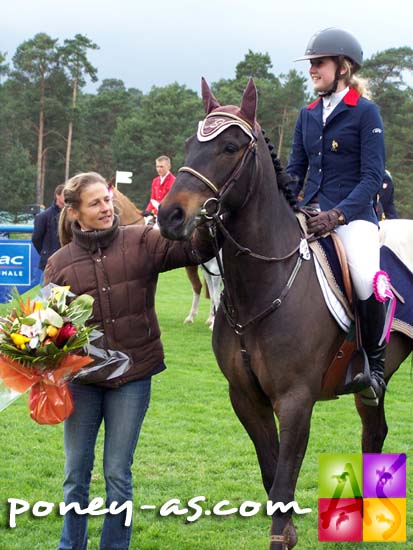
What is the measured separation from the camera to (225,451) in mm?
6703

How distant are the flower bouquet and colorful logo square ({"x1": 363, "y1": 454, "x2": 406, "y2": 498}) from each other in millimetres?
1874

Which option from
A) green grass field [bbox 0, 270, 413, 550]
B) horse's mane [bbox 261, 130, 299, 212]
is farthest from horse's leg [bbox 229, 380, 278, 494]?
horse's mane [bbox 261, 130, 299, 212]

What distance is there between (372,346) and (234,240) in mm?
1176

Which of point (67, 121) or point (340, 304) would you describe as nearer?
point (340, 304)

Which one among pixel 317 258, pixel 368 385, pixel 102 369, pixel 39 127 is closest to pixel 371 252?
pixel 317 258

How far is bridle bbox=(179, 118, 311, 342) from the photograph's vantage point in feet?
12.0

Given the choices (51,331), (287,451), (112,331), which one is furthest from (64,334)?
(287,451)

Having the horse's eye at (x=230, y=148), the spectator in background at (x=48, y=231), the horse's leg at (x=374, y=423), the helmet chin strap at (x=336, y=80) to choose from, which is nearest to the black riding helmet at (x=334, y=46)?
the helmet chin strap at (x=336, y=80)

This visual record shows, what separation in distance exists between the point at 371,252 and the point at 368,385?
2.51 ft

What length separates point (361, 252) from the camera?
454cm

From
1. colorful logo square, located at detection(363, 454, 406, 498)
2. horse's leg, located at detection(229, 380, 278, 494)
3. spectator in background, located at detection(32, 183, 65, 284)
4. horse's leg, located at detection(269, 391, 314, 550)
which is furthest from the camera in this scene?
spectator in background, located at detection(32, 183, 65, 284)

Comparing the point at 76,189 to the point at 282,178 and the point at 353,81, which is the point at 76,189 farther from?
the point at 353,81

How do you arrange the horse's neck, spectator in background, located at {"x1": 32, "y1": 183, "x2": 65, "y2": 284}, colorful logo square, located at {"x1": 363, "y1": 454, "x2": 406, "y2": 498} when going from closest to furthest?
the horse's neck < colorful logo square, located at {"x1": 363, "y1": 454, "x2": 406, "y2": 498} < spectator in background, located at {"x1": 32, "y1": 183, "x2": 65, "y2": 284}

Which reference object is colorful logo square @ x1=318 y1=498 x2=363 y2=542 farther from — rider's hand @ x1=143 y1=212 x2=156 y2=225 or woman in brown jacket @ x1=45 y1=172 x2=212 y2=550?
rider's hand @ x1=143 y1=212 x2=156 y2=225
